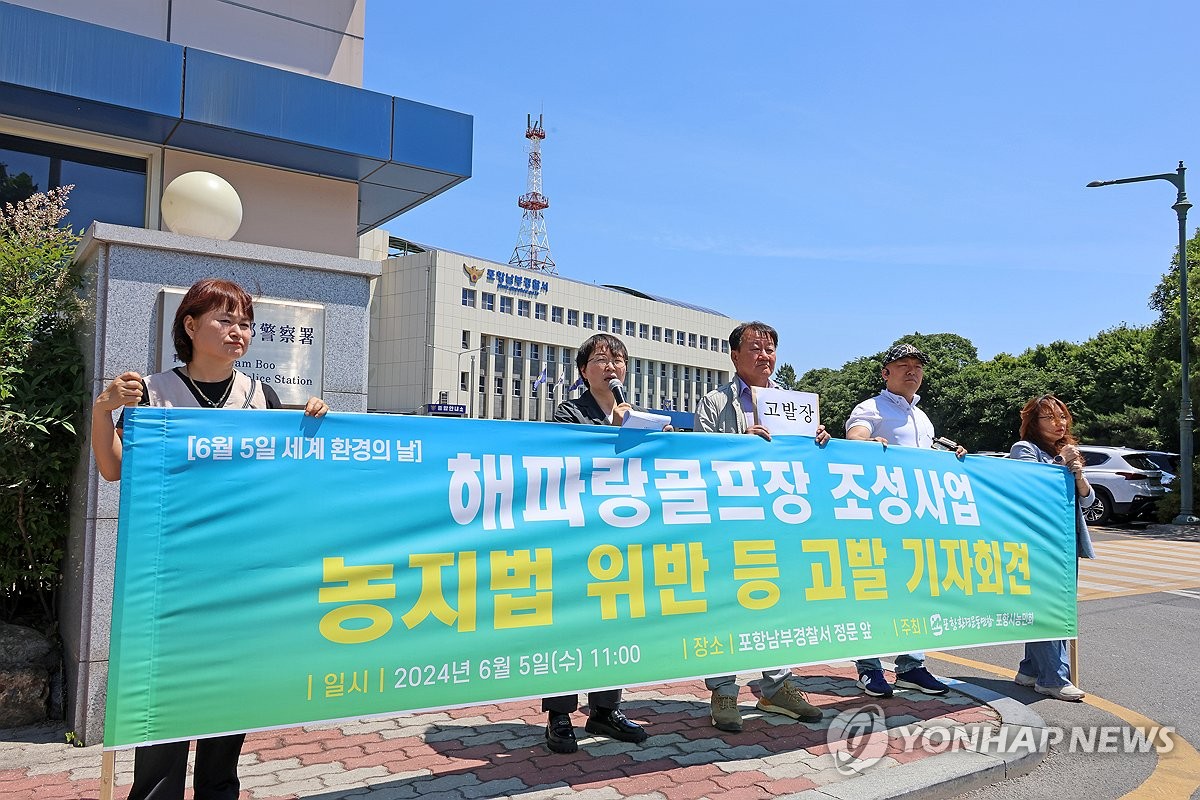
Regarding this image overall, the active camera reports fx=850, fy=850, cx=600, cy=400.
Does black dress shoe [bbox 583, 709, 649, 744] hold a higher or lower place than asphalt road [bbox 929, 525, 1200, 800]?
higher

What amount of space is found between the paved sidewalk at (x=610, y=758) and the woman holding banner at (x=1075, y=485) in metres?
0.77

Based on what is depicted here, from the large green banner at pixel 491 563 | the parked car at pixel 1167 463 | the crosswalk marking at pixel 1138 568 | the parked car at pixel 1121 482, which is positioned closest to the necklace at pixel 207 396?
the large green banner at pixel 491 563

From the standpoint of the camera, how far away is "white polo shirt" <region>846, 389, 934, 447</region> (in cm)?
529

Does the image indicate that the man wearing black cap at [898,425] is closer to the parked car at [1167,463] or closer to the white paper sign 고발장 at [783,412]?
the white paper sign 고발장 at [783,412]

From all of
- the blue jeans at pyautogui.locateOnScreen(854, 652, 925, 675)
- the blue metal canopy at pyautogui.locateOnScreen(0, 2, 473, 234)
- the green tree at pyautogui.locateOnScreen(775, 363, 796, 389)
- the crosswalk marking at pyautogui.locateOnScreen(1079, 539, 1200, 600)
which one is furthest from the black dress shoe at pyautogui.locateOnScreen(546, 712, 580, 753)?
the green tree at pyautogui.locateOnScreen(775, 363, 796, 389)

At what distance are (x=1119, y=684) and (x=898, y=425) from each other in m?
2.67

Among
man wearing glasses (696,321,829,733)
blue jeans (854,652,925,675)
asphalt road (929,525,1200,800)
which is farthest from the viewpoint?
blue jeans (854,652,925,675)

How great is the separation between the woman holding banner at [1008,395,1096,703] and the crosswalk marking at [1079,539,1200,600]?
194 inches

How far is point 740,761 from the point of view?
405cm

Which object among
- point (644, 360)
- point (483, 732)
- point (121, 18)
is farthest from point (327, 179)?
point (644, 360)

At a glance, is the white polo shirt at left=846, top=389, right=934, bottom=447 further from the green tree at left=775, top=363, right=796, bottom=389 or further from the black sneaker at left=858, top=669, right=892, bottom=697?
the green tree at left=775, top=363, right=796, bottom=389

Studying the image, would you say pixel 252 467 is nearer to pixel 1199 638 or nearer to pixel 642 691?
pixel 642 691

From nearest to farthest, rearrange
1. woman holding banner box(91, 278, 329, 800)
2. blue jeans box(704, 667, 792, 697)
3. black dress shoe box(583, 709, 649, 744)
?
woman holding banner box(91, 278, 329, 800) < black dress shoe box(583, 709, 649, 744) < blue jeans box(704, 667, 792, 697)

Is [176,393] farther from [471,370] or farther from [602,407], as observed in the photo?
[471,370]
